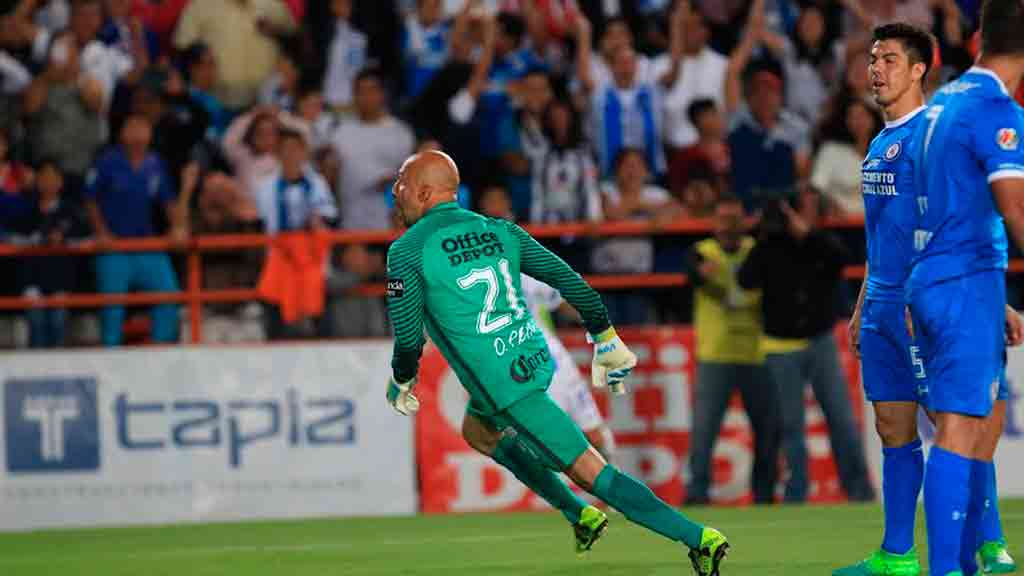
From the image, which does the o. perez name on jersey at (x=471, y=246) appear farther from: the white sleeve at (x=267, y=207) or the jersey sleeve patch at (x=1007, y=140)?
the white sleeve at (x=267, y=207)

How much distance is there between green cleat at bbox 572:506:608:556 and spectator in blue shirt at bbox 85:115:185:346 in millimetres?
6508

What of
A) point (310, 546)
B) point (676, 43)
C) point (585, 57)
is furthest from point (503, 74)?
point (310, 546)

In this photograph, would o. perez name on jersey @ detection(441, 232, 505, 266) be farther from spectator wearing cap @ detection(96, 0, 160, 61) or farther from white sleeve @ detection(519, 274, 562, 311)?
spectator wearing cap @ detection(96, 0, 160, 61)

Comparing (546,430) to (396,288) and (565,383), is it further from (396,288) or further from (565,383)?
(565,383)

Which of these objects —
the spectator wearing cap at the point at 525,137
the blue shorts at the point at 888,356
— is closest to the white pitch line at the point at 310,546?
the blue shorts at the point at 888,356

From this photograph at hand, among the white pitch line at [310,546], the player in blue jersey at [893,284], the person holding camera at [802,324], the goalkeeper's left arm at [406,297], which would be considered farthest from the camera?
the person holding camera at [802,324]

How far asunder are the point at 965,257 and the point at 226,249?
861 cm

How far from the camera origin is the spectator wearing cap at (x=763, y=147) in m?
14.9

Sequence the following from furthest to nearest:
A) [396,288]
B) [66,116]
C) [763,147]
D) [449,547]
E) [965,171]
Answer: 1. [66,116]
2. [763,147]
3. [449,547]
4. [396,288]
5. [965,171]

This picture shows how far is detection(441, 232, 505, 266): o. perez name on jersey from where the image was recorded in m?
8.08

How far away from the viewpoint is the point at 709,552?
773 centimetres

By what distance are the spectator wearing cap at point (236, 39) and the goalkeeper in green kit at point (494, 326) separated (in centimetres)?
829

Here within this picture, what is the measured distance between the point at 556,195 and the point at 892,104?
7.14 meters

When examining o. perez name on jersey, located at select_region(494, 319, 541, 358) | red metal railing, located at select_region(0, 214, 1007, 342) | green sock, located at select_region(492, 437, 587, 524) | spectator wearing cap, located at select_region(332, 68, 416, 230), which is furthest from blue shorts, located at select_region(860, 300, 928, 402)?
spectator wearing cap, located at select_region(332, 68, 416, 230)
